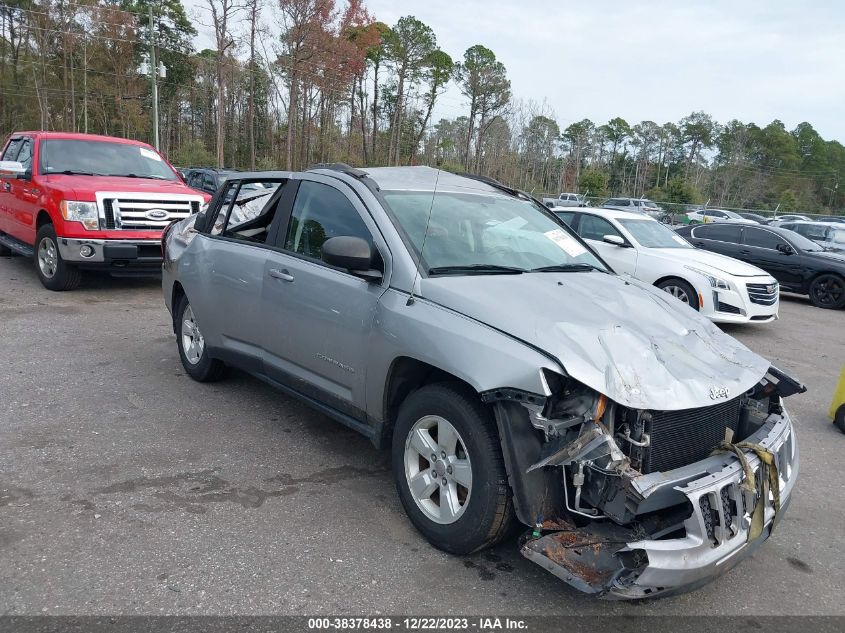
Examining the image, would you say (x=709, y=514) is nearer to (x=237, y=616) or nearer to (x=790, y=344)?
(x=237, y=616)

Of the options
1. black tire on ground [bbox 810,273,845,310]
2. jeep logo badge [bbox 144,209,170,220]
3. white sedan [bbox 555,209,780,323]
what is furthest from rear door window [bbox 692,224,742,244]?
jeep logo badge [bbox 144,209,170,220]

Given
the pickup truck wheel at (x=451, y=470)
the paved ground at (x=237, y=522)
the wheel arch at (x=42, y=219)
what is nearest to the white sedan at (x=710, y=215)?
the paved ground at (x=237, y=522)

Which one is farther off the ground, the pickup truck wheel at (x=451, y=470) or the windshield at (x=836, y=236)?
the windshield at (x=836, y=236)

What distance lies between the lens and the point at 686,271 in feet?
30.1

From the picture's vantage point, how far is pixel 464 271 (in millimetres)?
3518

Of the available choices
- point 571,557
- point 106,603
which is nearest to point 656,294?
point 571,557

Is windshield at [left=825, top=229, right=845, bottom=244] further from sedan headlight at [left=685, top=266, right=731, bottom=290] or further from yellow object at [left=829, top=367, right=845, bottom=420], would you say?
yellow object at [left=829, top=367, right=845, bottom=420]

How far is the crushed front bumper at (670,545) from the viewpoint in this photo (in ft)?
7.80

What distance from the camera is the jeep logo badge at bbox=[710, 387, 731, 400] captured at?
2766 millimetres

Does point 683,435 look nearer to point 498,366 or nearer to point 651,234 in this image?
point 498,366

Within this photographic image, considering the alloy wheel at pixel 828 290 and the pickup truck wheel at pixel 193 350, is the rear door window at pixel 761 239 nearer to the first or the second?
the alloy wheel at pixel 828 290

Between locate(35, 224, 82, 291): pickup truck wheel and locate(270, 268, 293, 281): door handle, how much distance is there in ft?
18.5

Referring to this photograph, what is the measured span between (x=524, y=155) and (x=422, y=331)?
154ft

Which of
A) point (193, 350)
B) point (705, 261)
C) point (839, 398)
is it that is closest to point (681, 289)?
point (705, 261)
